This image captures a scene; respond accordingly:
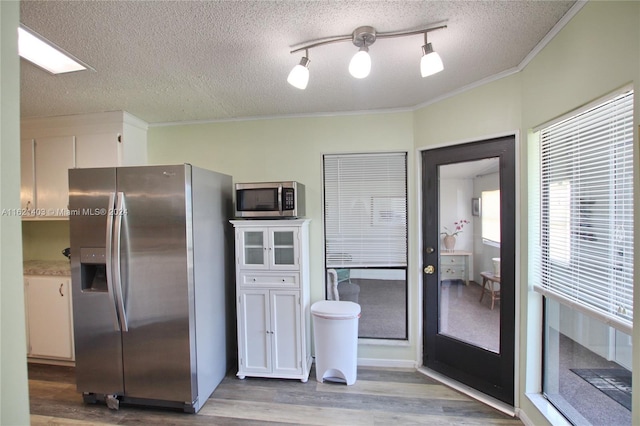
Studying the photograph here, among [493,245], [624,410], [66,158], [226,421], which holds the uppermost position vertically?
[66,158]

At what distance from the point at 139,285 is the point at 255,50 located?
1866 millimetres

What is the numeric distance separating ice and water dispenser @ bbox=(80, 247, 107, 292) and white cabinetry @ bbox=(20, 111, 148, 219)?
978 mm

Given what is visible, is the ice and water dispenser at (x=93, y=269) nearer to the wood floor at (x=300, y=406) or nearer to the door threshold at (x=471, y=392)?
the wood floor at (x=300, y=406)

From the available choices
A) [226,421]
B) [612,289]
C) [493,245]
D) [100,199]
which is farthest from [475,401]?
[100,199]

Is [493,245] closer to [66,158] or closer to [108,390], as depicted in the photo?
[108,390]

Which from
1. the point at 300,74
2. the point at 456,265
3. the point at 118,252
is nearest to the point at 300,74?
the point at 300,74

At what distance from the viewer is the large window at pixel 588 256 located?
50.2 inches

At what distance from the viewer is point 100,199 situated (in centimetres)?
210

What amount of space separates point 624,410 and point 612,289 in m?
0.69

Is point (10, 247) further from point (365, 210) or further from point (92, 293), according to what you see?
point (365, 210)

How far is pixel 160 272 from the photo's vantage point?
207cm

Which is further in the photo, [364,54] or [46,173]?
[46,173]

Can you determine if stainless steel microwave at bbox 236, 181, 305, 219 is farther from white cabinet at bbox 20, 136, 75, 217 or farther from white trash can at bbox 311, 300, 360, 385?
white cabinet at bbox 20, 136, 75, 217

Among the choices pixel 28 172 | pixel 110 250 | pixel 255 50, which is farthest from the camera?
pixel 28 172
